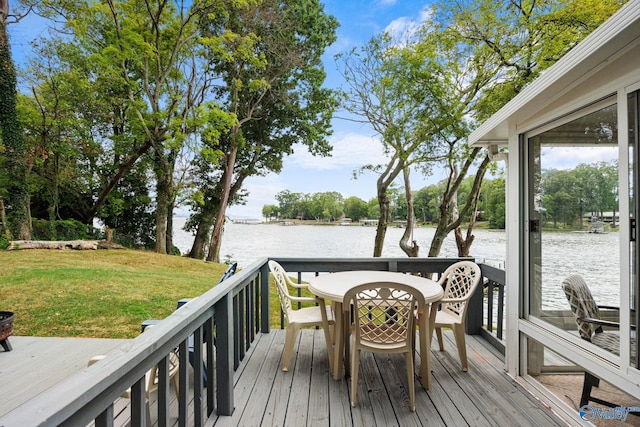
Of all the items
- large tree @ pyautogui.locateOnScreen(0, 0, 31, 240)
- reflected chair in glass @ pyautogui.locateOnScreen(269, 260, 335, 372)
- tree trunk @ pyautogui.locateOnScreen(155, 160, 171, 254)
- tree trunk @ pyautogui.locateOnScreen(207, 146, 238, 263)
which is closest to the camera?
reflected chair in glass @ pyautogui.locateOnScreen(269, 260, 335, 372)

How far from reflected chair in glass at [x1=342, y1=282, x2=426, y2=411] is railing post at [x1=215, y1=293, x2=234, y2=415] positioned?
759mm

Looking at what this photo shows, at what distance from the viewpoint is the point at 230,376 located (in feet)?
7.03

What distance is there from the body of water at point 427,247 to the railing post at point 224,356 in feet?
6.02

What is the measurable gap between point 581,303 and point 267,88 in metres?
11.7

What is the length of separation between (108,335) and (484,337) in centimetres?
523

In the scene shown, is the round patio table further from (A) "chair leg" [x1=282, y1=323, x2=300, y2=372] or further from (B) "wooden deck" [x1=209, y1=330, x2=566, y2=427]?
(A) "chair leg" [x1=282, y1=323, x2=300, y2=372]

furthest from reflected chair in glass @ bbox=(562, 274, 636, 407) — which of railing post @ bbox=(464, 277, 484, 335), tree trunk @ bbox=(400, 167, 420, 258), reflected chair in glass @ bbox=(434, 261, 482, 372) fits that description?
tree trunk @ bbox=(400, 167, 420, 258)

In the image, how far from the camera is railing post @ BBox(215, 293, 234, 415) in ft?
6.88

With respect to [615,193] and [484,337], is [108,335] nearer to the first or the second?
[484,337]

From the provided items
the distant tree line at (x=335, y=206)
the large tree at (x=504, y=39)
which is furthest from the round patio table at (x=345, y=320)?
the distant tree line at (x=335, y=206)

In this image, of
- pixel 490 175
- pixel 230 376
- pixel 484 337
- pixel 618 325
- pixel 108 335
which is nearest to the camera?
pixel 618 325

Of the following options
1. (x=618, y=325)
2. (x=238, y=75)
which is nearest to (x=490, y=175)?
(x=238, y=75)

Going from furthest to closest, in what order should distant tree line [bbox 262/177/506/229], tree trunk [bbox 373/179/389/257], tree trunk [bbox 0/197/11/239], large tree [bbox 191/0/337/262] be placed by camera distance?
1. distant tree line [bbox 262/177/506/229]
2. large tree [bbox 191/0/337/262]
3. tree trunk [bbox 373/179/389/257]
4. tree trunk [bbox 0/197/11/239]

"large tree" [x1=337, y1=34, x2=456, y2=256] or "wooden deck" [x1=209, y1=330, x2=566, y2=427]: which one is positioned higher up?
"large tree" [x1=337, y1=34, x2=456, y2=256]
